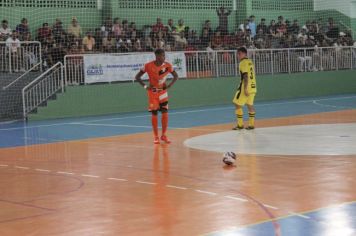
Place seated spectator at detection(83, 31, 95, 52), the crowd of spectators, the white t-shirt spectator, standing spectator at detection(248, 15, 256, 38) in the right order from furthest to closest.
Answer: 1. standing spectator at detection(248, 15, 256, 38)
2. seated spectator at detection(83, 31, 95, 52)
3. the crowd of spectators
4. the white t-shirt spectator

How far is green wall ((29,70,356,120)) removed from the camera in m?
24.4

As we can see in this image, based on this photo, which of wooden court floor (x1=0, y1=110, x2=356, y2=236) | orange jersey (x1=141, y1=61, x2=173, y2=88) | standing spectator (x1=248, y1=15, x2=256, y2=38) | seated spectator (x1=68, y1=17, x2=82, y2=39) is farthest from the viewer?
standing spectator (x1=248, y1=15, x2=256, y2=38)

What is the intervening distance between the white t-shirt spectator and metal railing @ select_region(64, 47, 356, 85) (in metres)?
1.73

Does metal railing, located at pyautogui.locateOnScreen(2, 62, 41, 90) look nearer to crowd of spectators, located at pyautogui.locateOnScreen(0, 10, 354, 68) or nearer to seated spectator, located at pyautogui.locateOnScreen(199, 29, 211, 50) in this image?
crowd of spectators, located at pyautogui.locateOnScreen(0, 10, 354, 68)

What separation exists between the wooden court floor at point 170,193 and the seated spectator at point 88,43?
12033 mm

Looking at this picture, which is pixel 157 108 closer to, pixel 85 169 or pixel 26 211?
pixel 85 169

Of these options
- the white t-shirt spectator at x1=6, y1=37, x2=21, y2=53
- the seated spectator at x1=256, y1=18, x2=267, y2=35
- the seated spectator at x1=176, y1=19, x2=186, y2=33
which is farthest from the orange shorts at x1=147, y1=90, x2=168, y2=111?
the seated spectator at x1=256, y1=18, x2=267, y2=35

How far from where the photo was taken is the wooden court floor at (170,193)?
666 centimetres

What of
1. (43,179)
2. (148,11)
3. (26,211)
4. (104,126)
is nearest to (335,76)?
(148,11)

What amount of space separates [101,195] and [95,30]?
19.6 meters

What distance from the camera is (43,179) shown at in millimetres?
10055

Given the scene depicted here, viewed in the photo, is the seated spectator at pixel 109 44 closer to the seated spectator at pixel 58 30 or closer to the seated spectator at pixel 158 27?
the seated spectator at pixel 58 30

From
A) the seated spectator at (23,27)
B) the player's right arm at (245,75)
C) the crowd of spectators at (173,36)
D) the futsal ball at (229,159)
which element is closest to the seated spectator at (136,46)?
the crowd of spectators at (173,36)

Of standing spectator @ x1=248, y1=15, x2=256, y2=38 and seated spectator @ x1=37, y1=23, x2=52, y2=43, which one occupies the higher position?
standing spectator @ x1=248, y1=15, x2=256, y2=38
